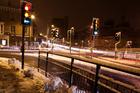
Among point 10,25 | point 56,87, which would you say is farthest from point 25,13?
point 10,25

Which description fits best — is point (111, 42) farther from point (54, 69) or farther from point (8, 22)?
point (54, 69)

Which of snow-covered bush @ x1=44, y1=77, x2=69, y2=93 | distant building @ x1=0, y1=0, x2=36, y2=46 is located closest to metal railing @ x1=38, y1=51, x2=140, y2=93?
snow-covered bush @ x1=44, y1=77, x2=69, y2=93

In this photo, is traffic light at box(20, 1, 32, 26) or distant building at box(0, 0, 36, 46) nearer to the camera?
traffic light at box(20, 1, 32, 26)

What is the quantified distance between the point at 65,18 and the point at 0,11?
59588 millimetres

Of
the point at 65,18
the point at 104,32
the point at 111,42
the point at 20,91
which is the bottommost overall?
the point at 20,91

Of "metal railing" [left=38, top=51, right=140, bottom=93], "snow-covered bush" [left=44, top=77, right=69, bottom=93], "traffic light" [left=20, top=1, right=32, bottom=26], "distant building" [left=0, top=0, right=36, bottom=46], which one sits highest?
"distant building" [left=0, top=0, right=36, bottom=46]

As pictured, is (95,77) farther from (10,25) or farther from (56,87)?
(10,25)

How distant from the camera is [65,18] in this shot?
8850 cm

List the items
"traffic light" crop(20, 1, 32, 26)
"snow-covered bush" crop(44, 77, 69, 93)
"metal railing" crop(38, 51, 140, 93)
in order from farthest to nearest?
"traffic light" crop(20, 1, 32, 26) → "snow-covered bush" crop(44, 77, 69, 93) → "metal railing" crop(38, 51, 140, 93)

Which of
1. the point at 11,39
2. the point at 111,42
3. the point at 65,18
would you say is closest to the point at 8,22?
the point at 11,39

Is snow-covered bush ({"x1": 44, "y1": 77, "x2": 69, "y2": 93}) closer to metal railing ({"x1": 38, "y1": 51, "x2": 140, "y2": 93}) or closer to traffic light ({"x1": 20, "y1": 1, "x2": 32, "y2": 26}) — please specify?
metal railing ({"x1": 38, "y1": 51, "x2": 140, "y2": 93})

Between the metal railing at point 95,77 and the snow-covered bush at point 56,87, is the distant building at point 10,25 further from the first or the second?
the snow-covered bush at point 56,87

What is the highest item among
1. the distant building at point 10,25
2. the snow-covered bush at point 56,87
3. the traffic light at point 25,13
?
the distant building at point 10,25

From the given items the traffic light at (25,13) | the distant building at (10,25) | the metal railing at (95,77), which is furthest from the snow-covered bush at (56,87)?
the distant building at (10,25)
